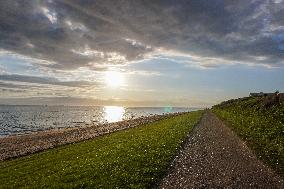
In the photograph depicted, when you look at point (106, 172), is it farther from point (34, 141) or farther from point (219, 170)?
point (34, 141)

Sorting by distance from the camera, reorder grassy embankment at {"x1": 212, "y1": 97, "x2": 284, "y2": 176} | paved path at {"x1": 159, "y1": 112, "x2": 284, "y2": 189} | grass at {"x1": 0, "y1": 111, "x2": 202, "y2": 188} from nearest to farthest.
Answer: paved path at {"x1": 159, "y1": 112, "x2": 284, "y2": 189}
grass at {"x1": 0, "y1": 111, "x2": 202, "y2": 188}
grassy embankment at {"x1": 212, "y1": 97, "x2": 284, "y2": 176}

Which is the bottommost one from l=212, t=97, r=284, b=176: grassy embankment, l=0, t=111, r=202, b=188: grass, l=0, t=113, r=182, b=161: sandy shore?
l=0, t=113, r=182, b=161: sandy shore

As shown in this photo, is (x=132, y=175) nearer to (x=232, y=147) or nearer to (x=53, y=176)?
(x=53, y=176)

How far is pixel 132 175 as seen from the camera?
70.9 ft

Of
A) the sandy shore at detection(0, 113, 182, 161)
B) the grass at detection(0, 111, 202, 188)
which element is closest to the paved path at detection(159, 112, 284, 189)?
the grass at detection(0, 111, 202, 188)

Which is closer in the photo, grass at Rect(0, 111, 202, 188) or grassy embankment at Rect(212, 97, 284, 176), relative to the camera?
grass at Rect(0, 111, 202, 188)

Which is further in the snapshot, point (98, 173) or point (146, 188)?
point (98, 173)

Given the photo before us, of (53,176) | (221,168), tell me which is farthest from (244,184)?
(53,176)

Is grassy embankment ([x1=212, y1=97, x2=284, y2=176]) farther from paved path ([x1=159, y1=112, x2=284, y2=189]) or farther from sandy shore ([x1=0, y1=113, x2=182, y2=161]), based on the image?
sandy shore ([x1=0, y1=113, x2=182, y2=161])

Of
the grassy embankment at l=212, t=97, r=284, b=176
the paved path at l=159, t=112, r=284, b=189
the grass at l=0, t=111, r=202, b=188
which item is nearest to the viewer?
the paved path at l=159, t=112, r=284, b=189

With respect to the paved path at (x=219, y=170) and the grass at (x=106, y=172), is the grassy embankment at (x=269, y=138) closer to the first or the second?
the paved path at (x=219, y=170)

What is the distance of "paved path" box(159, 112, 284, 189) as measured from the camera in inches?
781

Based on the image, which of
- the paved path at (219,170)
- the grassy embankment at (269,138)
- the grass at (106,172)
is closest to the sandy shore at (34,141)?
→ the grass at (106,172)

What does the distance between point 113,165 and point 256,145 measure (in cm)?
1498
